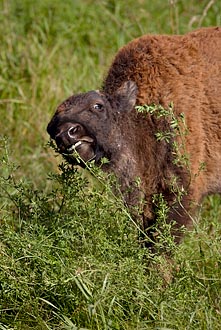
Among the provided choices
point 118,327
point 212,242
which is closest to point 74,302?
point 118,327

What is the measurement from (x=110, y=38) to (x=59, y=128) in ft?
11.6

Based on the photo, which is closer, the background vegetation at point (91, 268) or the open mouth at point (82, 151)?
the background vegetation at point (91, 268)

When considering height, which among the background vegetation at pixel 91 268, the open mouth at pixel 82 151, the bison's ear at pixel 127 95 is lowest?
the background vegetation at pixel 91 268

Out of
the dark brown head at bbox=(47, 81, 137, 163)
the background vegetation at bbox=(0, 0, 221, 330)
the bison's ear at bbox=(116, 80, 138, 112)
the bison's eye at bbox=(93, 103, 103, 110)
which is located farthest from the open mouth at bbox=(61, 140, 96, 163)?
the bison's ear at bbox=(116, 80, 138, 112)

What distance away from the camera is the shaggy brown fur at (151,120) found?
18.0ft

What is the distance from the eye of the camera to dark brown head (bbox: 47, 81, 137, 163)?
537 centimetres

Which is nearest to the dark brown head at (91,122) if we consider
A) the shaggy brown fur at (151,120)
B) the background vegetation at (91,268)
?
the shaggy brown fur at (151,120)

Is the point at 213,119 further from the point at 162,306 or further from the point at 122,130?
the point at 162,306

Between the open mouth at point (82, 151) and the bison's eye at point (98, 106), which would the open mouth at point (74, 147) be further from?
the bison's eye at point (98, 106)

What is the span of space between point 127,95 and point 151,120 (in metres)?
0.20

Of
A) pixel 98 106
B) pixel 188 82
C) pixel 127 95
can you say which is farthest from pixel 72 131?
pixel 188 82

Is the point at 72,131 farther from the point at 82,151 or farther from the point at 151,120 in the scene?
the point at 151,120

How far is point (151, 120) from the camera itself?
560 cm

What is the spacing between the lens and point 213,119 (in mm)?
5727
